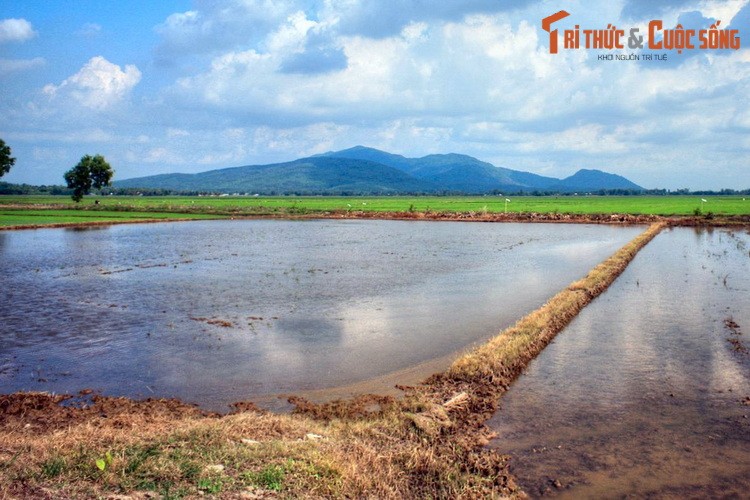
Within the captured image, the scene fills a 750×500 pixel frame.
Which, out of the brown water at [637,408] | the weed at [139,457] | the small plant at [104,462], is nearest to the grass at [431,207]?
the brown water at [637,408]

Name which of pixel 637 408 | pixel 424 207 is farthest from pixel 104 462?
pixel 424 207

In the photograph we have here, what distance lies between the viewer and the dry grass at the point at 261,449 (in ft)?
17.4

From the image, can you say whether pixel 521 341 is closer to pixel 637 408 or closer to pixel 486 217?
pixel 637 408

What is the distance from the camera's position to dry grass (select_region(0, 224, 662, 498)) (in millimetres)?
5293

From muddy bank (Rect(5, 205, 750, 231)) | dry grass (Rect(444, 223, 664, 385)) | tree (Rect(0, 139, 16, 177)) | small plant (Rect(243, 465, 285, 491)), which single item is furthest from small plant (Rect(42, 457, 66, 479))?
tree (Rect(0, 139, 16, 177))

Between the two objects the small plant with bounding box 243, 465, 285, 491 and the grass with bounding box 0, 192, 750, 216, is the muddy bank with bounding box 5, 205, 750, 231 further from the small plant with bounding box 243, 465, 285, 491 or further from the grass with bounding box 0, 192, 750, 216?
the small plant with bounding box 243, 465, 285, 491

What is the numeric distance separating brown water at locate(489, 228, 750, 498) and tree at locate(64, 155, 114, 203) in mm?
75054

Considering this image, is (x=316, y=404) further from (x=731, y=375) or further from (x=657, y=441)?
(x=731, y=375)

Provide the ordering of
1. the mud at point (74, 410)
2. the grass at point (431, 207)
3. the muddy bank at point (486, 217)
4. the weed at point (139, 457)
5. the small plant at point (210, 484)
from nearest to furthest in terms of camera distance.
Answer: the small plant at point (210, 484) → the weed at point (139, 457) → the mud at point (74, 410) → the muddy bank at point (486, 217) → the grass at point (431, 207)

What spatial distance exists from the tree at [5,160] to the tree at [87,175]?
728cm

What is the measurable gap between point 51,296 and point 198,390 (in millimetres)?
10448

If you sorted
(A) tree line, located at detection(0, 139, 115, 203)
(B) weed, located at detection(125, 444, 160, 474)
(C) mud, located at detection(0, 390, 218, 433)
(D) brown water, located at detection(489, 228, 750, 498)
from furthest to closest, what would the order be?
(A) tree line, located at detection(0, 139, 115, 203)
(C) mud, located at detection(0, 390, 218, 433)
(D) brown water, located at detection(489, 228, 750, 498)
(B) weed, located at detection(125, 444, 160, 474)

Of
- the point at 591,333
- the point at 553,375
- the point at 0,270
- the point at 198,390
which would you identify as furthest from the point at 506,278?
the point at 0,270

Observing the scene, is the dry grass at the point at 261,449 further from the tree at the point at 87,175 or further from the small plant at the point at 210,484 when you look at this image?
the tree at the point at 87,175
